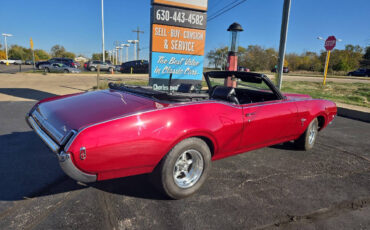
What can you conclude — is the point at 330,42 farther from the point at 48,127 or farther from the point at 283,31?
the point at 48,127

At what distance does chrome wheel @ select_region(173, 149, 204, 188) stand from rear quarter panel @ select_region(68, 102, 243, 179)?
0.26m

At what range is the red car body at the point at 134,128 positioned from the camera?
203 cm

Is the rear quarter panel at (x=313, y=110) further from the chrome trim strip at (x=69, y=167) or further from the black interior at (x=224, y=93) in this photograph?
the chrome trim strip at (x=69, y=167)

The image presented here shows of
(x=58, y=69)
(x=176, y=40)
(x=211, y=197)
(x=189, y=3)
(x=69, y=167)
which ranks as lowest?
(x=211, y=197)

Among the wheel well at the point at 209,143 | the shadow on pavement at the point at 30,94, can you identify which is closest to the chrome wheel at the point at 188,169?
the wheel well at the point at 209,143

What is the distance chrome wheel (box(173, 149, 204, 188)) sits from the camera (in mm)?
2574

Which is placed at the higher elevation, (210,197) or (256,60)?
(256,60)

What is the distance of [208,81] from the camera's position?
4.42 meters

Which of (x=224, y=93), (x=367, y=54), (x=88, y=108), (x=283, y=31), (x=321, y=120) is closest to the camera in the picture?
(x=88, y=108)

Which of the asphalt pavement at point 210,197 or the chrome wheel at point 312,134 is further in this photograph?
the chrome wheel at point 312,134

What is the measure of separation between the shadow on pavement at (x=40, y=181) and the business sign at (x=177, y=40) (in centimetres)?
576

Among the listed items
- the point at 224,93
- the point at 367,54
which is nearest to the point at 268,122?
the point at 224,93

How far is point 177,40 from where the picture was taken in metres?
8.62

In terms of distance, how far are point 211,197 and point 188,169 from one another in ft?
1.31
